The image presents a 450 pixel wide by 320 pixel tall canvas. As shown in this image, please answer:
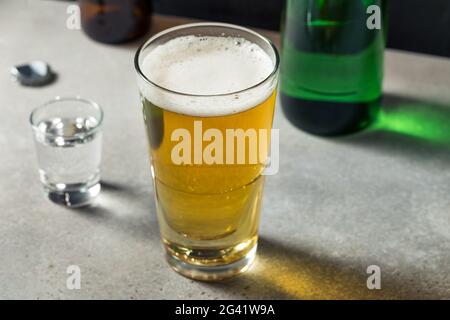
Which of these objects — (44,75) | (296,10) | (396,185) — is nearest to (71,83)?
(44,75)

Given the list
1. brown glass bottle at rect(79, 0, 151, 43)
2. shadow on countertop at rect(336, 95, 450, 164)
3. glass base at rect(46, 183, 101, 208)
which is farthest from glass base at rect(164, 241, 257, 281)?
brown glass bottle at rect(79, 0, 151, 43)

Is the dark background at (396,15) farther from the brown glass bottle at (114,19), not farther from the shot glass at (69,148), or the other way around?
the shot glass at (69,148)

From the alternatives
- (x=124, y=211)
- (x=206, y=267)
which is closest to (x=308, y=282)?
(x=206, y=267)

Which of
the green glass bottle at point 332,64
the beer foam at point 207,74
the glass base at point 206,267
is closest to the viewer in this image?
the beer foam at point 207,74

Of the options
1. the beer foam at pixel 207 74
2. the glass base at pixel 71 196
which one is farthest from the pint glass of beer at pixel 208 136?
the glass base at pixel 71 196

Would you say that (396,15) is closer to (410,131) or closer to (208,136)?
(410,131)

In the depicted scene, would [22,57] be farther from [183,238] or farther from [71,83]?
[183,238]
